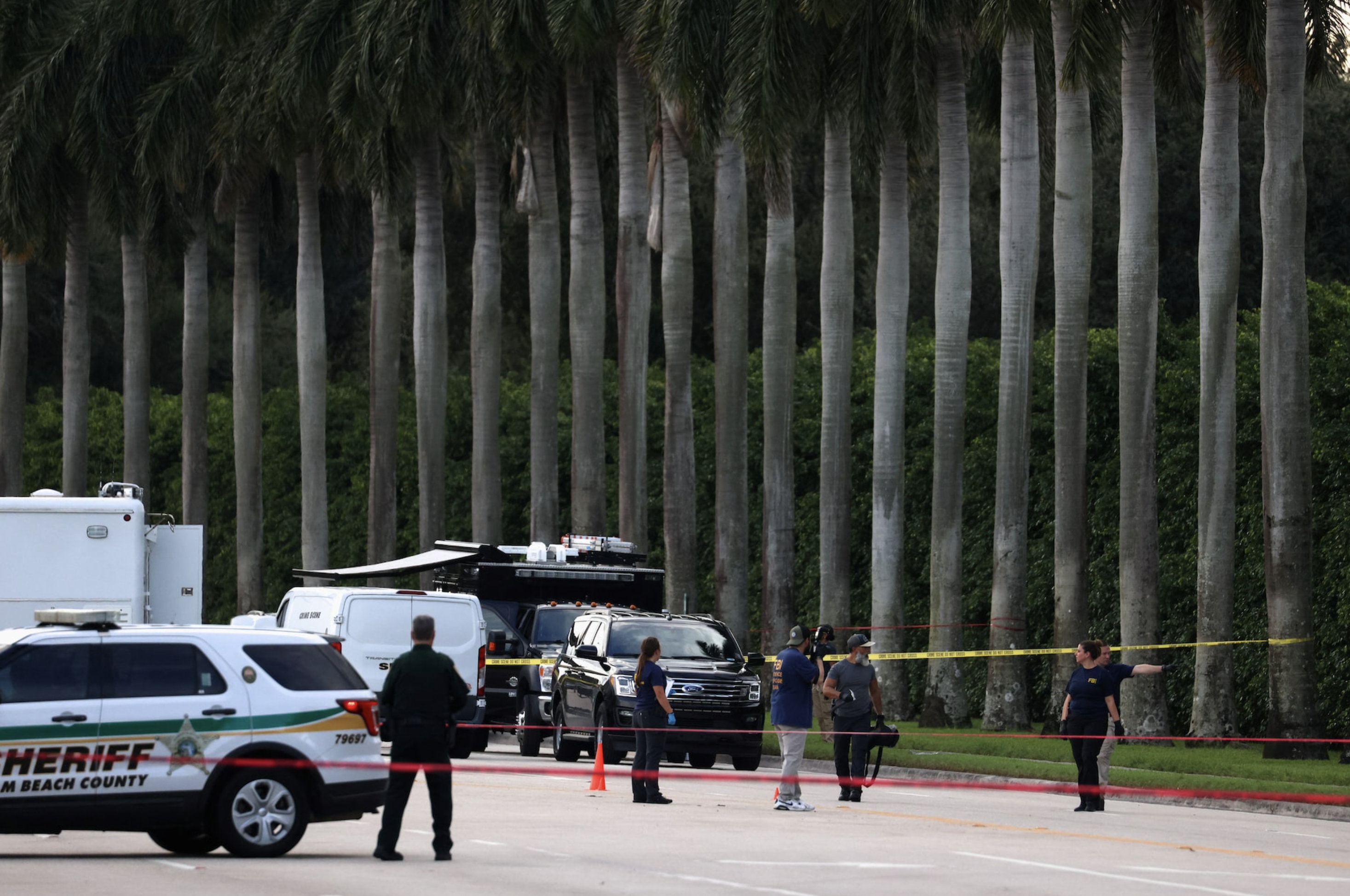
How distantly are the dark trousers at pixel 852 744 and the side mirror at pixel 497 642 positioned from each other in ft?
35.4

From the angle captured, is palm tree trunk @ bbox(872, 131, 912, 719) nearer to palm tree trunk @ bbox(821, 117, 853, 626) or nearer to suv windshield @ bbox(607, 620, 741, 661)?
palm tree trunk @ bbox(821, 117, 853, 626)

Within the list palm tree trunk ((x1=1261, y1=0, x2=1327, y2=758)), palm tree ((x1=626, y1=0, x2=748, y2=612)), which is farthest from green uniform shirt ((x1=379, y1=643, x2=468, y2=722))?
palm tree ((x1=626, y1=0, x2=748, y2=612))

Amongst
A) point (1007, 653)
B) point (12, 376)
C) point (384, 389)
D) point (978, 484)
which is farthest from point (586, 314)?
point (12, 376)

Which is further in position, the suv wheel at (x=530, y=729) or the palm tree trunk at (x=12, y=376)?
the palm tree trunk at (x=12, y=376)

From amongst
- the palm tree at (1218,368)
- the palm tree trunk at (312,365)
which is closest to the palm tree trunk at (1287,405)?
the palm tree at (1218,368)

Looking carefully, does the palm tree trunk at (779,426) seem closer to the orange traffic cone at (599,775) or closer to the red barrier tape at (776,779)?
the red barrier tape at (776,779)

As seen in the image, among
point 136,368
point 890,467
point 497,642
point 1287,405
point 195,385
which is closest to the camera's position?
point 1287,405

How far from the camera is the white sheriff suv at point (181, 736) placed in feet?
49.4

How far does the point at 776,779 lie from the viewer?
83.9 ft

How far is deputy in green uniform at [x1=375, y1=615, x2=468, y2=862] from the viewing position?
15.1 meters

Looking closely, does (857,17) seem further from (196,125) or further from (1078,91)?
(196,125)

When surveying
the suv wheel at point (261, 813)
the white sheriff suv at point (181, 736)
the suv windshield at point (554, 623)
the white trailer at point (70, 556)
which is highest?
the white trailer at point (70, 556)

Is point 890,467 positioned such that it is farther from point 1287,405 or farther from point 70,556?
point 70,556

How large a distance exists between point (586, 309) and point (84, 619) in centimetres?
2565
